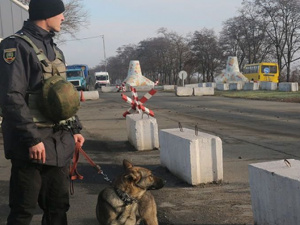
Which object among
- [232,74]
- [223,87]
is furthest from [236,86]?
[232,74]

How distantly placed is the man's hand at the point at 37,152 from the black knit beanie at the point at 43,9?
932mm

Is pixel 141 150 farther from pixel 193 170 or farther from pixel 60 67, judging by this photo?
pixel 60 67

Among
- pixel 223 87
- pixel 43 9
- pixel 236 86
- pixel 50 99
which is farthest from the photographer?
pixel 223 87

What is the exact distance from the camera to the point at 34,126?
257 cm

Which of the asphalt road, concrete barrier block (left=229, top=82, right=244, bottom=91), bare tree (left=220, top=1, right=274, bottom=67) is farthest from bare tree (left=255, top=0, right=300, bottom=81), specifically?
the asphalt road

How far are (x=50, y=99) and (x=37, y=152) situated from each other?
37 centimetres

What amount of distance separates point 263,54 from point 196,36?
11912 millimetres

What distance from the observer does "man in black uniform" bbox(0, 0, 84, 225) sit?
254 cm

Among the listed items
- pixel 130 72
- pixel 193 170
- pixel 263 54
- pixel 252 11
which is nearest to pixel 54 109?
pixel 193 170

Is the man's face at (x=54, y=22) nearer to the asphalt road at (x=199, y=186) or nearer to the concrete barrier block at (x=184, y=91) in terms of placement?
the asphalt road at (x=199, y=186)

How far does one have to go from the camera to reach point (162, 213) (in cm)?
→ 438

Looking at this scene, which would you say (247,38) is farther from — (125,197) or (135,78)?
(125,197)

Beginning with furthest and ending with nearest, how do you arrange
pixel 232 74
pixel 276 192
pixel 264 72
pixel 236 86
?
pixel 232 74 → pixel 264 72 → pixel 236 86 → pixel 276 192

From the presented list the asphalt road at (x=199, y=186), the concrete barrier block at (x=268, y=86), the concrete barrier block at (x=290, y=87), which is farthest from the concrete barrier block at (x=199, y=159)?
the concrete barrier block at (x=268, y=86)
